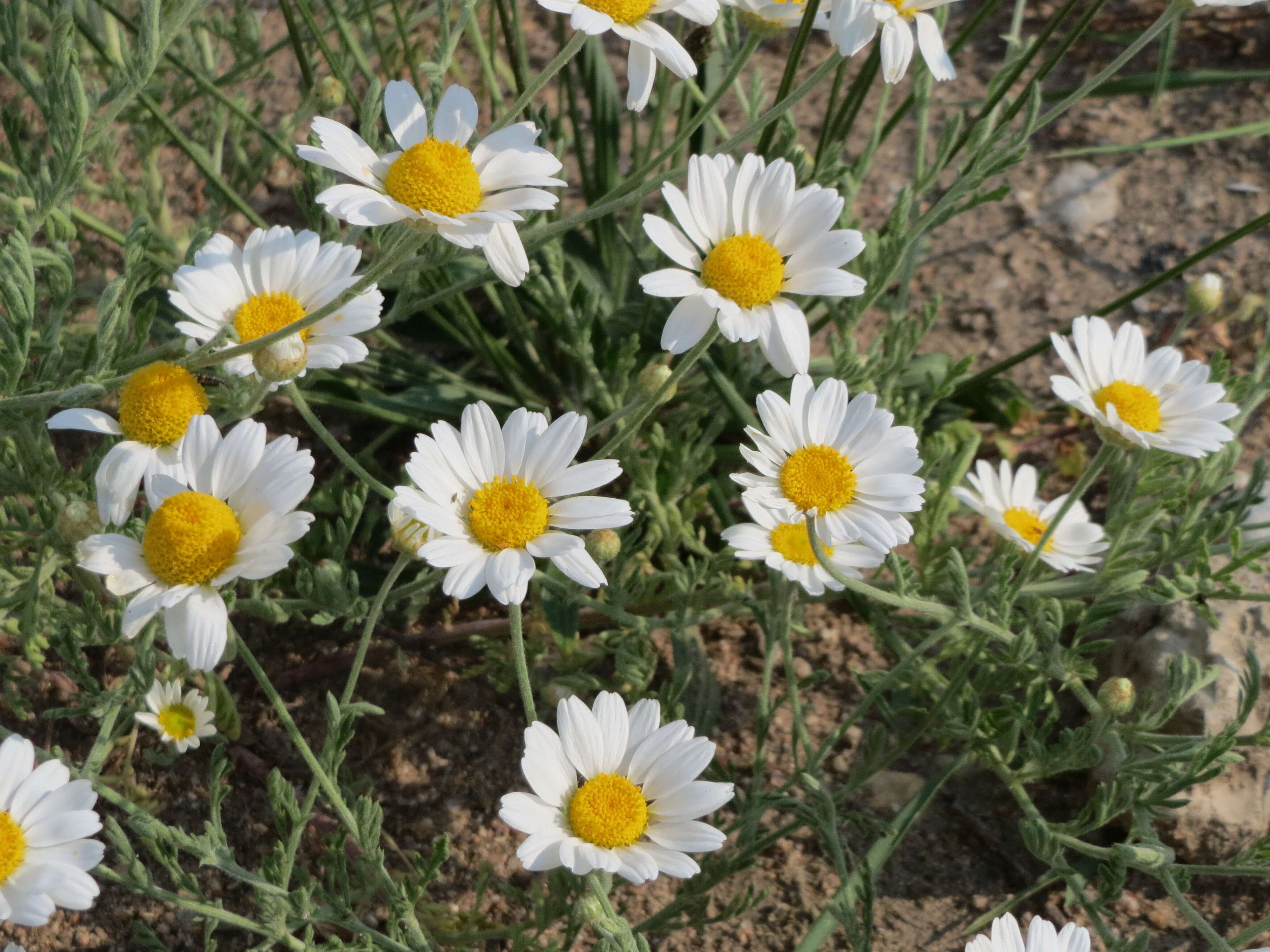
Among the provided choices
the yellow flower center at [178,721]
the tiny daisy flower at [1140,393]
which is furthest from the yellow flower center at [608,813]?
the tiny daisy flower at [1140,393]

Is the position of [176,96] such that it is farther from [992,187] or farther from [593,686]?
[992,187]

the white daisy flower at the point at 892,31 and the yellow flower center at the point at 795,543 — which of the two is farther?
the yellow flower center at the point at 795,543

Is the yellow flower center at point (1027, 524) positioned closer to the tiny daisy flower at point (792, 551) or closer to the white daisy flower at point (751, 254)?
the tiny daisy flower at point (792, 551)

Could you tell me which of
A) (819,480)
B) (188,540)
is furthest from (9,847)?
(819,480)

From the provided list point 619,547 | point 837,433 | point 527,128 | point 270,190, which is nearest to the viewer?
point 527,128

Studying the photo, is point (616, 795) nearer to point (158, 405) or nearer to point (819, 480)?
point (819, 480)

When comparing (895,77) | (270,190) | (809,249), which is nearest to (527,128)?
(809,249)
